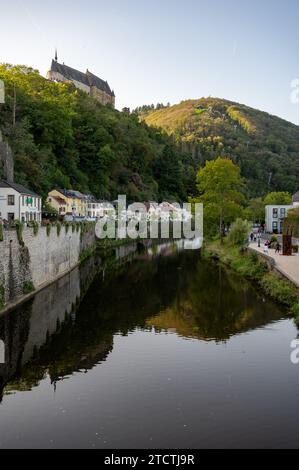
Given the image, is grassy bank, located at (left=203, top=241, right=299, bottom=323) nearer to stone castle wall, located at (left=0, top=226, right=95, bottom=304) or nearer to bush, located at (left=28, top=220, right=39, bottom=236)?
stone castle wall, located at (left=0, top=226, right=95, bottom=304)

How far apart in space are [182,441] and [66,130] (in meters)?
61.0

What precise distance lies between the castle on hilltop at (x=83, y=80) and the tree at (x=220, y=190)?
7196 cm

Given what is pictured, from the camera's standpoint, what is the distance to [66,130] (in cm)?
6600

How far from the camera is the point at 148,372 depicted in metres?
13.1

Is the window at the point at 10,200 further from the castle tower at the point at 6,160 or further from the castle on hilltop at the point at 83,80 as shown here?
the castle on hilltop at the point at 83,80

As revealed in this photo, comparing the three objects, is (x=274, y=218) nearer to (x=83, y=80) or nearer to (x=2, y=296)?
(x=2, y=296)

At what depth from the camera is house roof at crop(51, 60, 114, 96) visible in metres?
109

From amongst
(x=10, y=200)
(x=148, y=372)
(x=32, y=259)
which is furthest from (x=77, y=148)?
(x=148, y=372)

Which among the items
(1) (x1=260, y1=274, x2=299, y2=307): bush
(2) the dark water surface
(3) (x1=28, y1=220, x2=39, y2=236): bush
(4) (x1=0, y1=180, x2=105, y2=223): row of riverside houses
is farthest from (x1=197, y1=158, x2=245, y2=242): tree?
(3) (x1=28, y1=220, x2=39, y2=236): bush

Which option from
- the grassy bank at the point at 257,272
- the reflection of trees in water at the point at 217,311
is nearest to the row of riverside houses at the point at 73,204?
the grassy bank at the point at 257,272

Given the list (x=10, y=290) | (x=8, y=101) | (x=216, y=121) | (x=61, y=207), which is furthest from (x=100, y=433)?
(x=216, y=121)

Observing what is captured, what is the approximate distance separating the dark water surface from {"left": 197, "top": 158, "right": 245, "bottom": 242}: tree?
2024cm

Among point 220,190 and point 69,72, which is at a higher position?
point 69,72

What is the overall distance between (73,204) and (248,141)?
4097 inches
